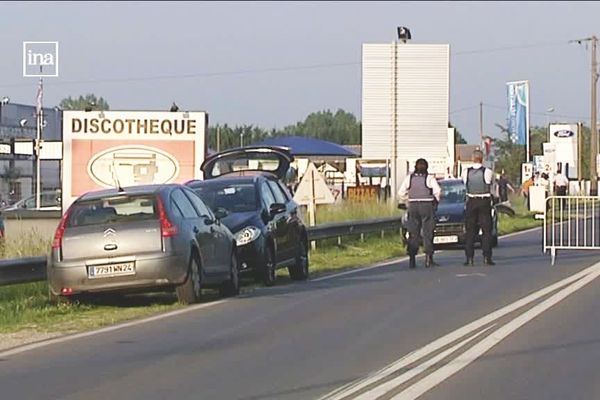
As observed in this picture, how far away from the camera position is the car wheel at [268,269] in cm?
1903

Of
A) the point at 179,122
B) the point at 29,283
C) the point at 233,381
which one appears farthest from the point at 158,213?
the point at 179,122

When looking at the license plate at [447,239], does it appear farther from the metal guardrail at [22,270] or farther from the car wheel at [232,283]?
the metal guardrail at [22,270]

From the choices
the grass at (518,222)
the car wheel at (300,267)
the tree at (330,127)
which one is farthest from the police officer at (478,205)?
the tree at (330,127)

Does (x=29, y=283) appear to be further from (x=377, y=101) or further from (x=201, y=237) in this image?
(x=377, y=101)

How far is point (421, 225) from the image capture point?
2253 cm

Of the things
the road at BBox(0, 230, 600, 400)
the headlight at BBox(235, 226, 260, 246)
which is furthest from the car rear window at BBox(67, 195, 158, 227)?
the headlight at BBox(235, 226, 260, 246)

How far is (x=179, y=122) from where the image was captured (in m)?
29.5

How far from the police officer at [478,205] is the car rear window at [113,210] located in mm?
7774

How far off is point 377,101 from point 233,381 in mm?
31409

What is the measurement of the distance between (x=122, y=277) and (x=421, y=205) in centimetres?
789

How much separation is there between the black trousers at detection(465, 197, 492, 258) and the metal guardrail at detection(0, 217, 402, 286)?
380 centimetres

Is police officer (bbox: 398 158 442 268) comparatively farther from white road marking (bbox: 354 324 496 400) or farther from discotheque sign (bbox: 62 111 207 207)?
white road marking (bbox: 354 324 496 400)

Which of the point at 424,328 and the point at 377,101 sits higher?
the point at 377,101

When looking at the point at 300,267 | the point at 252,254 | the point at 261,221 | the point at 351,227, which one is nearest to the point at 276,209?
the point at 261,221
